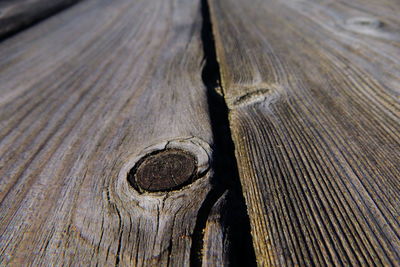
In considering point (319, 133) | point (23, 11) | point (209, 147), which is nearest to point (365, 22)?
point (319, 133)

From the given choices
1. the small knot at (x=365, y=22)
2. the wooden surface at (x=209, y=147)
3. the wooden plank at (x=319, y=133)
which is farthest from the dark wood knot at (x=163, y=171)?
the small knot at (x=365, y=22)

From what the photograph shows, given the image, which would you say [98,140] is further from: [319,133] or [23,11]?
[23,11]

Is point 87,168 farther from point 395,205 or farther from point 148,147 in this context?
point 395,205

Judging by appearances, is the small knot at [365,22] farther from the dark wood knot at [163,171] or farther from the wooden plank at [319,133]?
the dark wood knot at [163,171]

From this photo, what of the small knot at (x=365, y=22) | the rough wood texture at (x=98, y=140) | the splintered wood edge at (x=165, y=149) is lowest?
the rough wood texture at (x=98, y=140)

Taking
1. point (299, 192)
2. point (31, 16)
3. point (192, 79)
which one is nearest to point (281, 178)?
point (299, 192)
